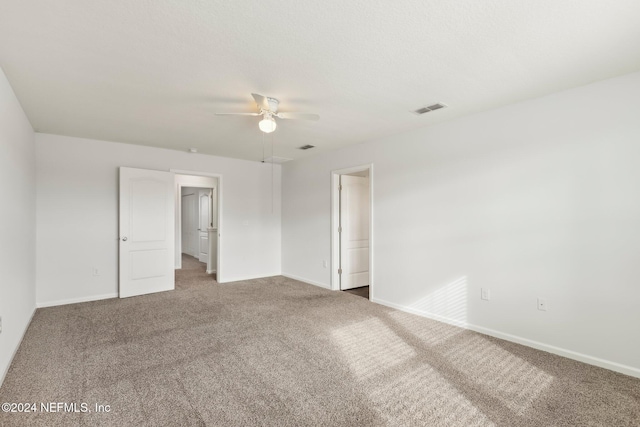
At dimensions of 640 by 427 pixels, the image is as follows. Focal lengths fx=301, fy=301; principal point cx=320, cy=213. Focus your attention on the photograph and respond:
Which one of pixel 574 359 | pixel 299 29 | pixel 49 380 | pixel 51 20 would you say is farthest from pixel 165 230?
pixel 574 359

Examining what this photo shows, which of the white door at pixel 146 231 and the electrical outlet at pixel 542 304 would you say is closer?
the electrical outlet at pixel 542 304

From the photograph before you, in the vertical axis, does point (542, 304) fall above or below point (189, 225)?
below

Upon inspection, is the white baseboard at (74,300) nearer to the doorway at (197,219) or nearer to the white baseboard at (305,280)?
the white baseboard at (305,280)

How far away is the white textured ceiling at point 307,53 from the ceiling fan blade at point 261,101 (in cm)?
12

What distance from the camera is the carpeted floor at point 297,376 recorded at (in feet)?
6.26

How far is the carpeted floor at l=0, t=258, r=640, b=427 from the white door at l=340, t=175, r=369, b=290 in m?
1.57

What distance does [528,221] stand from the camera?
298cm

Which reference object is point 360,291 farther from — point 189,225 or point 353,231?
point 189,225

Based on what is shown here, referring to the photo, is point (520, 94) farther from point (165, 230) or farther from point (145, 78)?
point (165, 230)

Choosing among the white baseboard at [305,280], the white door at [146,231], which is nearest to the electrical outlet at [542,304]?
the white baseboard at [305,280]

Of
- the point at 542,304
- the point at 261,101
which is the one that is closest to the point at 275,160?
the point at 261,101

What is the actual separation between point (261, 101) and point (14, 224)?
260 centimetres

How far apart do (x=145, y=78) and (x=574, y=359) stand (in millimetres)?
4477

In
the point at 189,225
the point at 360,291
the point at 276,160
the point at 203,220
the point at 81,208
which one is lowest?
the point at 360,291
